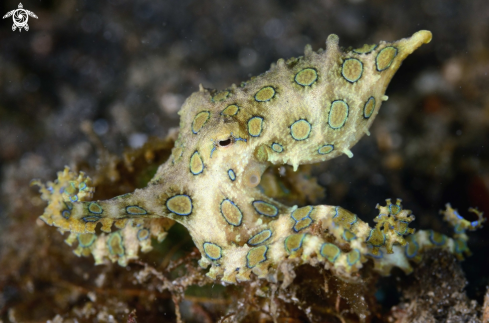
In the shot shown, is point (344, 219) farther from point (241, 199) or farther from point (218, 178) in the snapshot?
point (218, 178)

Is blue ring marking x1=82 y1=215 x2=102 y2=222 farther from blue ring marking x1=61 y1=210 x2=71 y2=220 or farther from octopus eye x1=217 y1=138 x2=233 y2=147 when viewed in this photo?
octopus eye x1=217 y1=138 x2=233 y2=147

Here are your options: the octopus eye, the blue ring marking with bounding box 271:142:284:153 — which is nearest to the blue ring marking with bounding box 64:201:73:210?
the octopus eye

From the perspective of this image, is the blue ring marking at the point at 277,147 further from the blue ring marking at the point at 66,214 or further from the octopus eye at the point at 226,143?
the blue ring marking at the point at 66,214

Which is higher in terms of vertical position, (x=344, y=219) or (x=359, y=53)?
(x=359, y=53)

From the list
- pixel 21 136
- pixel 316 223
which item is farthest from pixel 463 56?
pixel 21 136

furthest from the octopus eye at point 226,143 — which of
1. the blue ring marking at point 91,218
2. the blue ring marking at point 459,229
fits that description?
the blue ring marking at point 459,229
